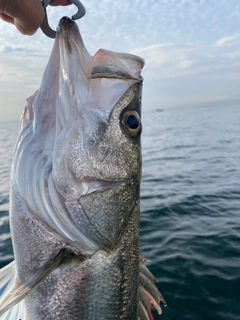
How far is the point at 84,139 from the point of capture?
1.78m

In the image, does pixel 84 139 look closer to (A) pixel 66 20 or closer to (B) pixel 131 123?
(B) pixel 131 123

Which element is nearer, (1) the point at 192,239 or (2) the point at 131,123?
(2) the point at 131,123

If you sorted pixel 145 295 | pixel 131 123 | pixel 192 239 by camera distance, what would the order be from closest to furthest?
pixel 131 123, pixel 145 295, pixel 192 239

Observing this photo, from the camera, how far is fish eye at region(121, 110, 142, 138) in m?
1.89

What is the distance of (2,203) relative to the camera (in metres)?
9.01

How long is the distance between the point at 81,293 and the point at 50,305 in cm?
18

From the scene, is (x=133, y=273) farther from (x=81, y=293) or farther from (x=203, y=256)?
(x=203, y=256)

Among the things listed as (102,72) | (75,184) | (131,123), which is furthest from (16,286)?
(102,72)

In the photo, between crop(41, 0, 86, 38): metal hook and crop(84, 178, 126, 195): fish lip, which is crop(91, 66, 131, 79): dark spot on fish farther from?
crop(84, 178, 126, 195): fish lip

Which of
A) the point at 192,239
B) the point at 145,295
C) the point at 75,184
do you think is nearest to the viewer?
the point at 75,184

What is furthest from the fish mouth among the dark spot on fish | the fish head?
the dark spot on fish

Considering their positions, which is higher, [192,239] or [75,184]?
[75,184]

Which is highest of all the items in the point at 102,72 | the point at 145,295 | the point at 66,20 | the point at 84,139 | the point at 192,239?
the point at 66,20

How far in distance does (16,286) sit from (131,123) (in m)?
1.11
